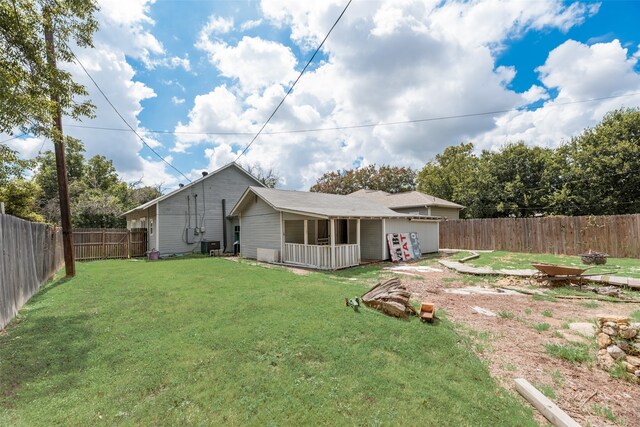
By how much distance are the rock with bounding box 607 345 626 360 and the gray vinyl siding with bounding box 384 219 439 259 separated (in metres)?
10.2

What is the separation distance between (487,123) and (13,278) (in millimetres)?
20472

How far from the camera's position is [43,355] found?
3930 mm

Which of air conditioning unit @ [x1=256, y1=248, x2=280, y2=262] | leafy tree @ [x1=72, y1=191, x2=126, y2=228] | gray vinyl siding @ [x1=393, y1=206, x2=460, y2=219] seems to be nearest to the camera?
air conditioning unit @ [x1=256, y1=248, x2=280, y2=262]

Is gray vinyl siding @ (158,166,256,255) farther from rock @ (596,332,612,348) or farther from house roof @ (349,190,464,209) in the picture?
rock @ (596,332,612,348)

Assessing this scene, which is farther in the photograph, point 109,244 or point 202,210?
point 202,210

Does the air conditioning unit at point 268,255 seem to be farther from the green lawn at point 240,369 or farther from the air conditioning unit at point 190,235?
the green lawn at point 240,369

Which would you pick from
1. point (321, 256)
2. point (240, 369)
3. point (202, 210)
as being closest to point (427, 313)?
point (240, 369)

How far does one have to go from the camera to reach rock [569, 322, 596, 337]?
4845 mm

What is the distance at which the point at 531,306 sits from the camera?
21.2ft

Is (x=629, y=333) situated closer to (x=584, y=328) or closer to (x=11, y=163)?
(x=584, y=328)

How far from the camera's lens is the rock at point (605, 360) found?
3828 millimetres

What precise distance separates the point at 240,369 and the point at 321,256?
8.22 meters

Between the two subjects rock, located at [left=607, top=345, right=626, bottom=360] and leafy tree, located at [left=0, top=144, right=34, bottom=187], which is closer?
rock, located at [left=607, top=345, right=626, bottom=360]

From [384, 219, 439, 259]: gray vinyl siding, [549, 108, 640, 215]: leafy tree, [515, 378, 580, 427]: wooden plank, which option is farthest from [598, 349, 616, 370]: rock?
[549, 108, 640, 215]: leafy tree
